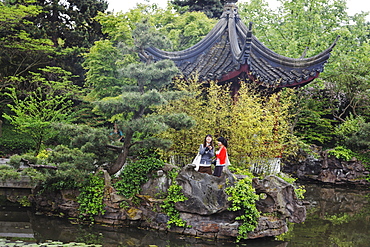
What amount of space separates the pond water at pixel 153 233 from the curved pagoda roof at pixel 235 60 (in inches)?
143

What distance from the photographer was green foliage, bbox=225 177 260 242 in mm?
7031

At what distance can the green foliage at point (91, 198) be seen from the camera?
773 cm

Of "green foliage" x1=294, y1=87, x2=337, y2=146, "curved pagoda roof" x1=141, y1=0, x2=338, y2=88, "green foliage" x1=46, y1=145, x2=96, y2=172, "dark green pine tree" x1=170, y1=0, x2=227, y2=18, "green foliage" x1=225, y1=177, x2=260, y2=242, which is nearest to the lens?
"green foliage" x1=225, y1=177, x2=260, y2=242

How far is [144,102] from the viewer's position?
300 inches

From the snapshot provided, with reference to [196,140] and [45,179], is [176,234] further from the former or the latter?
[45,179]

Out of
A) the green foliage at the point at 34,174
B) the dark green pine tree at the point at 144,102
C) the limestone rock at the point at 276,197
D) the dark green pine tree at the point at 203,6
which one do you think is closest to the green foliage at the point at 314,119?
the dark green pine tree at the point at 203,6

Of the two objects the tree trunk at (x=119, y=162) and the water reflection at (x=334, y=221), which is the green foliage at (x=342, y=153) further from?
the tree trunk at (x=119, y=162)

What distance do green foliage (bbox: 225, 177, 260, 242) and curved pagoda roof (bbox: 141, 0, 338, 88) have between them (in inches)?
123

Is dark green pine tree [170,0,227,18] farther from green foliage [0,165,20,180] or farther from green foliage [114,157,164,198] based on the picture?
green foliage [0,165,20,180]

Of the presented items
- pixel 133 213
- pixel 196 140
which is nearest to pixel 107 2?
pixel 196 140

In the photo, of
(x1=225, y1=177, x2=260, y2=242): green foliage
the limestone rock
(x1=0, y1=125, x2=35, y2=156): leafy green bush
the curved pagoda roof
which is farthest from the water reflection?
(x1=0, y1=125, x2=35, y2=156): leafy green bush

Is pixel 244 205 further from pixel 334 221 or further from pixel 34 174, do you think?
pixel 34 174

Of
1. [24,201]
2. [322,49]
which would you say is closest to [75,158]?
[24,201]

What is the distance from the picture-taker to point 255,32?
19.5 meters
